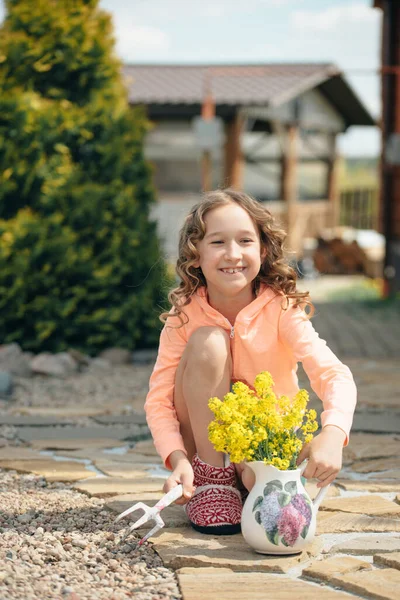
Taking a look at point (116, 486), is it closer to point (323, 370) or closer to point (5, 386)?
point (323, 370)

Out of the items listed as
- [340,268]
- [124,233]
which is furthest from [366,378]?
[340,268]

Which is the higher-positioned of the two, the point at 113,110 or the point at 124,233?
the point at 113,110

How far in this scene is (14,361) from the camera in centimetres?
572

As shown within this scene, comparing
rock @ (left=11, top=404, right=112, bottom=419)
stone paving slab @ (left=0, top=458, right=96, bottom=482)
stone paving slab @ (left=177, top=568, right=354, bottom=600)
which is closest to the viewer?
stone paving slab @ (left=177, top=568, right=354, bottom=600)

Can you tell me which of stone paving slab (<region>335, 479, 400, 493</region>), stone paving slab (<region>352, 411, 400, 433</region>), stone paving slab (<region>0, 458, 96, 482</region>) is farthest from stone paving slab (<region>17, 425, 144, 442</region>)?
stone paving slab (<region>335, 479, 400, 493</region>)

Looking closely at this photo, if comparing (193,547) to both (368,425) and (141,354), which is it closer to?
(368,425)

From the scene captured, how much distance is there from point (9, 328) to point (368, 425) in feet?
9.48

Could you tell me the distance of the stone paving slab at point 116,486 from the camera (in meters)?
3.14

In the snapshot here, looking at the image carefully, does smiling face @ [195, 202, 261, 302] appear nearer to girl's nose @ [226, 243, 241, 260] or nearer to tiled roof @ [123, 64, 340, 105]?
girl's nose @ [226, 243, 241, 260]

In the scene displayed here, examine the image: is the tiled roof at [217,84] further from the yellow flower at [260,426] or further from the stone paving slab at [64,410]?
the yellow flower at [260,426]

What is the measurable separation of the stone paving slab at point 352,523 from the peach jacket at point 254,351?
42 centimetres

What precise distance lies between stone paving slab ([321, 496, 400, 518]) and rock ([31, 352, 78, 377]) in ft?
9.78

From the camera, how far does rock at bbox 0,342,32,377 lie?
5.66 m

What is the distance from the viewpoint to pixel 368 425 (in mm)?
4266
